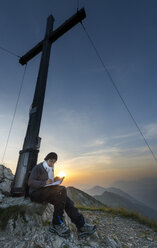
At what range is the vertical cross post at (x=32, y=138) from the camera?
161 inches

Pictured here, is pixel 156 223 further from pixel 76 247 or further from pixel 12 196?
pixel 12 196

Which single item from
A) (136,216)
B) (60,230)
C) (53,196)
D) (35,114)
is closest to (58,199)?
(53,196)

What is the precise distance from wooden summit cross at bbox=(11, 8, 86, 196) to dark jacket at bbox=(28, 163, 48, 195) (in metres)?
0.57

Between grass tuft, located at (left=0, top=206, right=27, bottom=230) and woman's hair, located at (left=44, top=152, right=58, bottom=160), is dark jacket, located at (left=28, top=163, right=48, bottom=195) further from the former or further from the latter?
grass tuft, located at (left=0, top=206, right=27, bottom=230)

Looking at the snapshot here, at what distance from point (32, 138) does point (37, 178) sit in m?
1.45

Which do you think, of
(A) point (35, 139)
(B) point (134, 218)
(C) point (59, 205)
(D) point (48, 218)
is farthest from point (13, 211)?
→ (B) point (134, 218)

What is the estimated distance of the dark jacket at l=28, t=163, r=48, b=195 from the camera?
339 cm

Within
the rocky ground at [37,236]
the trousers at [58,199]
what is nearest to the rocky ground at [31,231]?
the rocky ground at [37,236]

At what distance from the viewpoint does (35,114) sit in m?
4.82

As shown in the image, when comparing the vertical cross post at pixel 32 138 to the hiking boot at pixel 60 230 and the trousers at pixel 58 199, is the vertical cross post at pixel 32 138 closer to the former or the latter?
the trousers at pixel 58 199

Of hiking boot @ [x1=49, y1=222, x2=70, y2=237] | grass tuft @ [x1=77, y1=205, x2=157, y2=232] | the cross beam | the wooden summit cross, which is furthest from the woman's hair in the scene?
the cross beam

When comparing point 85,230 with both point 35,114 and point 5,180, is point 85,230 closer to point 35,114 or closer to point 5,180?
point 5,180

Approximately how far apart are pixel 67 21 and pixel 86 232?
336 inches

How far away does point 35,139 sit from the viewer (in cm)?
439
